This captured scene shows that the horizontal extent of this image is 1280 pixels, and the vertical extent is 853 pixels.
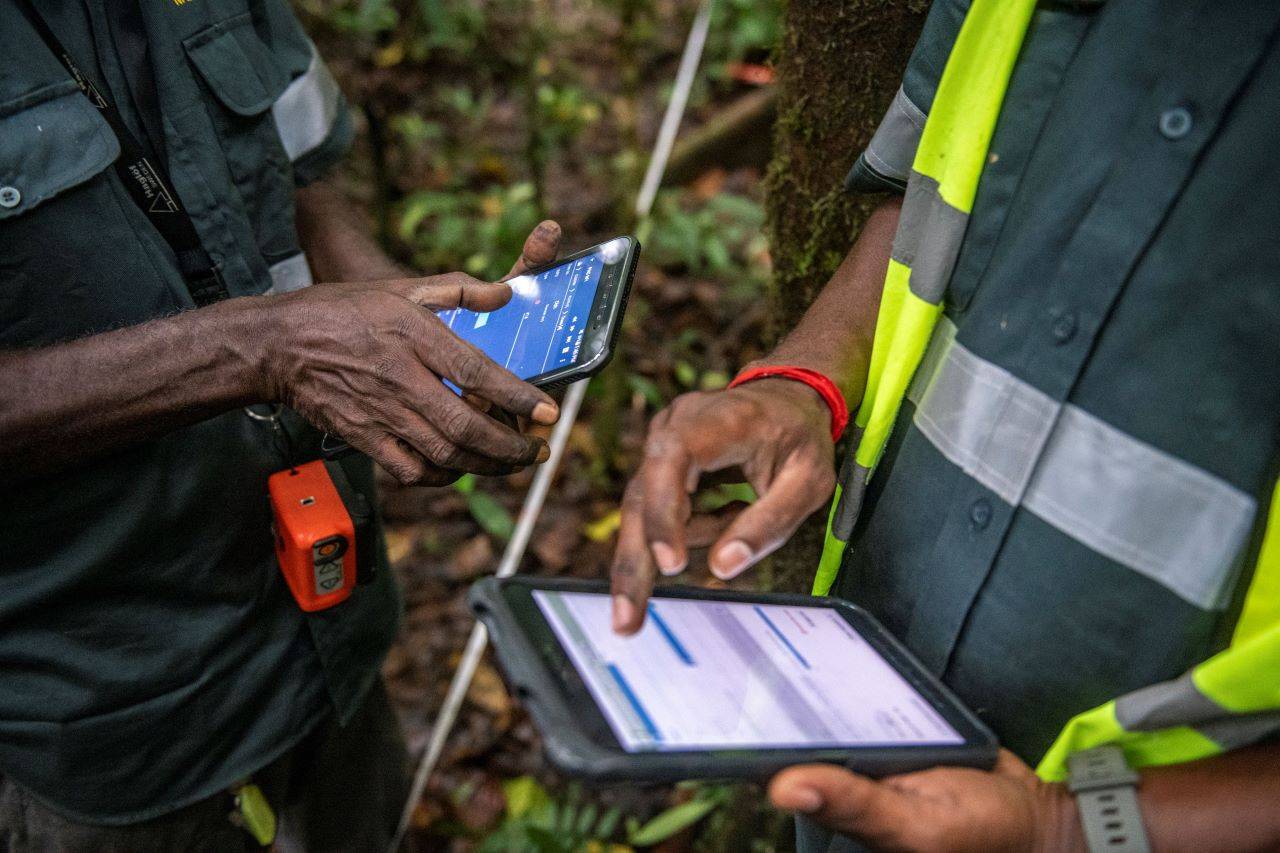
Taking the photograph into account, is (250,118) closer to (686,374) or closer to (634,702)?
(634,702)

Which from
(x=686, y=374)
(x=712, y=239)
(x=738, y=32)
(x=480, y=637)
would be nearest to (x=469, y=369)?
(x=480, y=637)

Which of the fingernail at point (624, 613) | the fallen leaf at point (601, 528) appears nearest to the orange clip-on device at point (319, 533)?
the fingernail at point (624, 613)

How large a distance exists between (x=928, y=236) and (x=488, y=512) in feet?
6.70

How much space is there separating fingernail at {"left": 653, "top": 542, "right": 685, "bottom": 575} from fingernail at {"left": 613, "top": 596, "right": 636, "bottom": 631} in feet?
0.17

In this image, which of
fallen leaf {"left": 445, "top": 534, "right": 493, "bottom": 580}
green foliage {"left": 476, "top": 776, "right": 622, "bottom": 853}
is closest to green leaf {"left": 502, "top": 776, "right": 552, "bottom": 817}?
green foliage {"left": 476, "top": 776, "right": 622, "bottom": 853}

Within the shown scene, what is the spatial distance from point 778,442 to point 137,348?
88cm

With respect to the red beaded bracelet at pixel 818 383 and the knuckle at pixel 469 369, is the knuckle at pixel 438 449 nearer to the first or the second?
the knuckle at pixel 469 369

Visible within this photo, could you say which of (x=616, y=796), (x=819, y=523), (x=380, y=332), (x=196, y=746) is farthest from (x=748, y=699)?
(x=616, y=796)

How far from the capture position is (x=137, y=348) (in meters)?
1.21

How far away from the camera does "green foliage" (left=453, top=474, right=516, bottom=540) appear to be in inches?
112

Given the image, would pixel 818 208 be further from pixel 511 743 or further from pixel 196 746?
pixel 511 743

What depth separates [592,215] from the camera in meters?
4.15

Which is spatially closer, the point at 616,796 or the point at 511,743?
the point at 616,796

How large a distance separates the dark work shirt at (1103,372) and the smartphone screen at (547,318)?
531 millimetres
